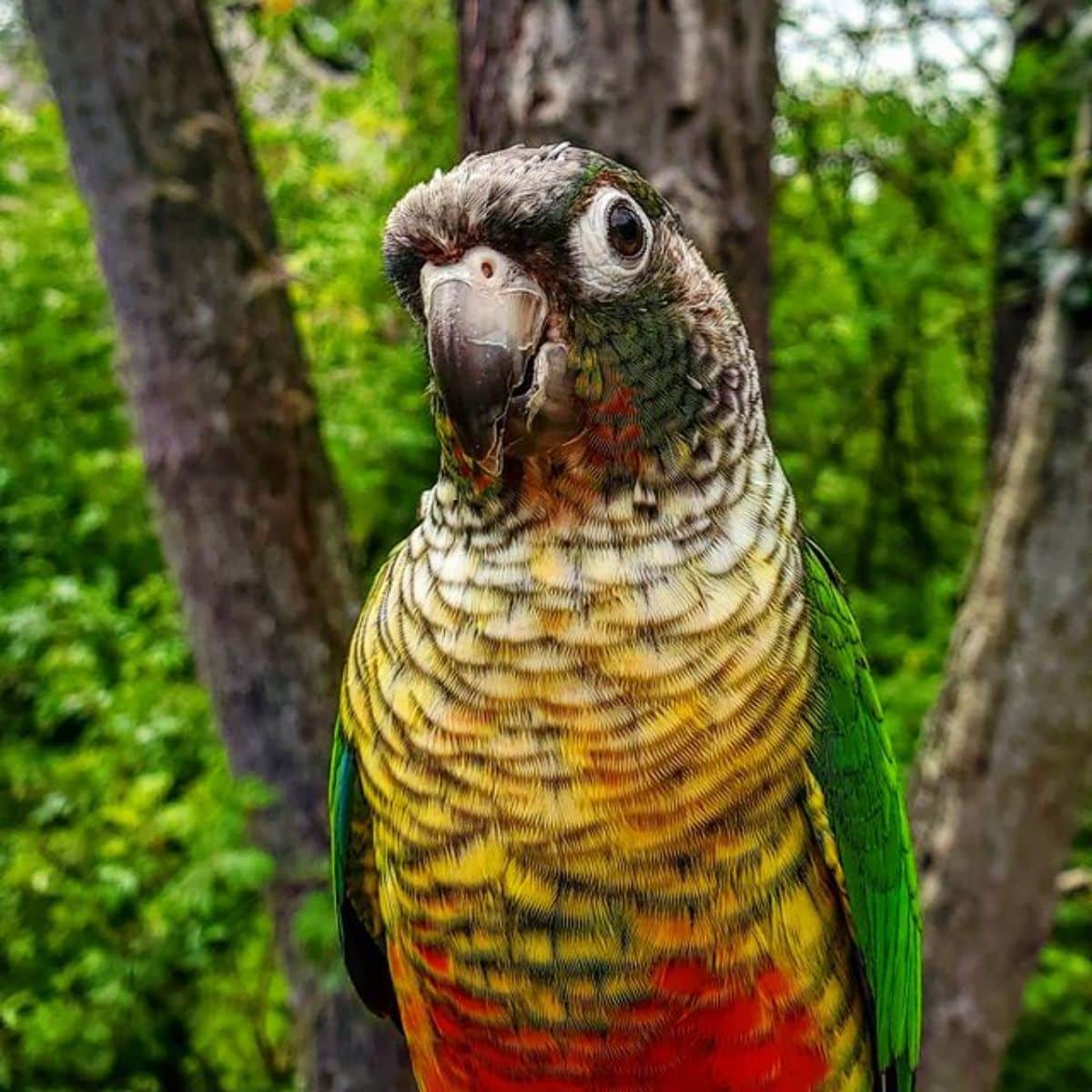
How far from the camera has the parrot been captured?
993mm

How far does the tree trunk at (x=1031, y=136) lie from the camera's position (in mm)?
3195

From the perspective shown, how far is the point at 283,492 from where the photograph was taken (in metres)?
2.33

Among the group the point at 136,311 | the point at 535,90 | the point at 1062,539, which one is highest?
the point at 535,90

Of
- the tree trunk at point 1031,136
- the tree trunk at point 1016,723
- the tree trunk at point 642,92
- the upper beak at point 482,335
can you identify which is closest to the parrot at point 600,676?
the upper beak at point 482,335

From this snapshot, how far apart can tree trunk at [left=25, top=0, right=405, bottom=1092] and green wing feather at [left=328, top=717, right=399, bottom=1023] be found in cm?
78

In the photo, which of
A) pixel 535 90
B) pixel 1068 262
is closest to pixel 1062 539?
pixel 1068 262

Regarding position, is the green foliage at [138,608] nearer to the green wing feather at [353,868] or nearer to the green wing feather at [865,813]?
the green wing feather at [353,868]

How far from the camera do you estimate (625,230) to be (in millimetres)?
1018

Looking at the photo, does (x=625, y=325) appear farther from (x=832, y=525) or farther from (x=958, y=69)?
(x=832, y=525)

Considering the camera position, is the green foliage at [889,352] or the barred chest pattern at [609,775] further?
the green foliage at [889,352]

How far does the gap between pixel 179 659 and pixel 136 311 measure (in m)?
1.94

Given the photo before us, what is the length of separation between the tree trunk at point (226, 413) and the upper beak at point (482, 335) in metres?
1.41

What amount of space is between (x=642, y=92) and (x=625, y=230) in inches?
29.5

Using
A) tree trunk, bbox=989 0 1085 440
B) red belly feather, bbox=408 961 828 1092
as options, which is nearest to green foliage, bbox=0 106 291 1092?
red belly feather, bbox=408 961 828 1092
